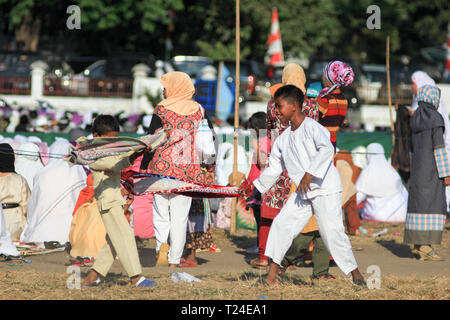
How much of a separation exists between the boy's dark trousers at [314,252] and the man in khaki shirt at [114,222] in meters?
1.45

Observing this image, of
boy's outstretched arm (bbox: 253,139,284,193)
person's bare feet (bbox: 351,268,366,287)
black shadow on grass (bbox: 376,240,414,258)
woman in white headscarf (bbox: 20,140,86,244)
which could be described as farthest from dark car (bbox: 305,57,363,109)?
person's bare feet (bbox: 351,268,366,287)

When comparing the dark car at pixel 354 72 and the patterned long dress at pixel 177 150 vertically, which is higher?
the dark car at pixel 354 72

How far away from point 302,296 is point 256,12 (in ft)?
79.8

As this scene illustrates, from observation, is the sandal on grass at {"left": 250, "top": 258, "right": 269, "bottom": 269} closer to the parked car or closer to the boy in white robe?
the boy in white robe

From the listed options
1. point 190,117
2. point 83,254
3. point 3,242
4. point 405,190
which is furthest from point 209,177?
point 405,190

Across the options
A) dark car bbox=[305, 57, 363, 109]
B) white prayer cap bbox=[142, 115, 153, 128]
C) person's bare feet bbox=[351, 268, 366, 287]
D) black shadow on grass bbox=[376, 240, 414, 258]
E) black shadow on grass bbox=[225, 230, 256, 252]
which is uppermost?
dark car bbox=[305, 57, 363, 109]

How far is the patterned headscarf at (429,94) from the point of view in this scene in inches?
346

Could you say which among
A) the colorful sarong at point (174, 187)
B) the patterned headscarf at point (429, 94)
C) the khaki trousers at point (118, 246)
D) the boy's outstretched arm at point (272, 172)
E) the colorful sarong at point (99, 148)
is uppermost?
the patterned headscarf at point (429, 94)

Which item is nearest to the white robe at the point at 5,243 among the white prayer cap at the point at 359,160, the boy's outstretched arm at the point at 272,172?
the boy's outstretched arm at the point at 272,172

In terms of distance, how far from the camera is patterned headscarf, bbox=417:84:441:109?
8.79m

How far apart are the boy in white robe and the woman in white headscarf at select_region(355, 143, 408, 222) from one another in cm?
522

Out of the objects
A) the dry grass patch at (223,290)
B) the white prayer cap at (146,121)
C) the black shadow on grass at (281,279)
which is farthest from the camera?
the white prayer cap at (146,121)

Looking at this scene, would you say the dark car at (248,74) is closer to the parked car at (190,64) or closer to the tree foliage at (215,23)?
the parked car at (190,64)
